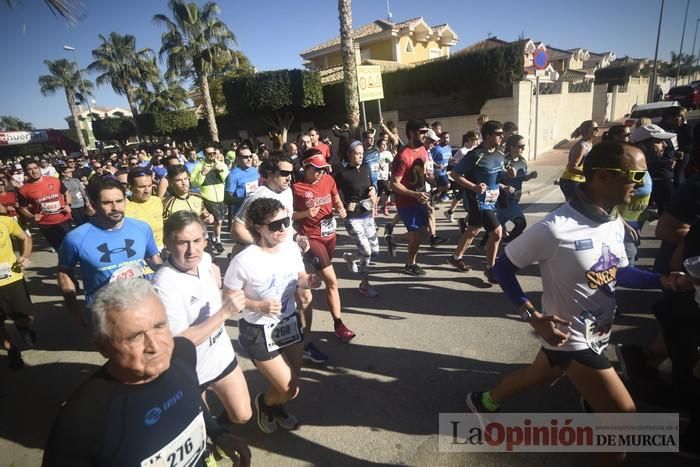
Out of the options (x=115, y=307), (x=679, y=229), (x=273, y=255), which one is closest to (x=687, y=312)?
(x=679, y=229)

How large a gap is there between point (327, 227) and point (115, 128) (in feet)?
149

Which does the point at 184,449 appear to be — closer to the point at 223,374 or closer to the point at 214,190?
the point at 223,374

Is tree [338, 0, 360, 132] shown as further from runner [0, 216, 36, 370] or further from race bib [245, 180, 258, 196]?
runner [0, 216, 36, 370]

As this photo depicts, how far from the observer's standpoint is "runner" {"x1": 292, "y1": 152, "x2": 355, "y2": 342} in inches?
161

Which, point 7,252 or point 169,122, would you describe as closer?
point 7,252

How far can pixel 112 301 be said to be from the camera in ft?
4.62

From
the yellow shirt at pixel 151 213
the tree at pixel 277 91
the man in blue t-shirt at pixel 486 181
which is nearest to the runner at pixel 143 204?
the yellow shirt at pixel 151 213

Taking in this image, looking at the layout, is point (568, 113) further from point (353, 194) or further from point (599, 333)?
point (599, 333)

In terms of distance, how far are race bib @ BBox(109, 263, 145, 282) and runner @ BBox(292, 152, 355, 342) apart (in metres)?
1.64

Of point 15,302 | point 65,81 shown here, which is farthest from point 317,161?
point 65,81

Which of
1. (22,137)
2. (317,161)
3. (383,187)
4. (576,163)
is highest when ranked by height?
(22,137)

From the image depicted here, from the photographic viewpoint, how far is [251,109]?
23219 millimetres

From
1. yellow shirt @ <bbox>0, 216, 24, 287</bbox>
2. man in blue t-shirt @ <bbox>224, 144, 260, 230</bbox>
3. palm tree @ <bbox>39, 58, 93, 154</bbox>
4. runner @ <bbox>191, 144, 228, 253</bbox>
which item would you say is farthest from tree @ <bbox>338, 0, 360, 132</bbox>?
palm tree @ <bbox>39, 58, 93, 154</bbox>

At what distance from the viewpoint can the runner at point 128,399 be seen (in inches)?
50.0
